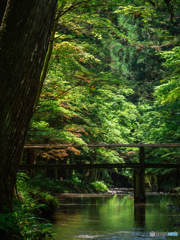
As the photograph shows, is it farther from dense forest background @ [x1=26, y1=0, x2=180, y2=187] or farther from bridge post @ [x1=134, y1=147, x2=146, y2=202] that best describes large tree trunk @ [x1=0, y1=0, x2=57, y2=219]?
bridge post @ [x1=134, y1=147, x2=146, y2=202]

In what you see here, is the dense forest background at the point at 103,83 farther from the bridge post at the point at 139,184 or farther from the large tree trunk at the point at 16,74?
the large tree trunk at the point at 16,74

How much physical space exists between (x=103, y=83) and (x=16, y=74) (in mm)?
8343

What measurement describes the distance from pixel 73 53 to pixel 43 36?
5.46m

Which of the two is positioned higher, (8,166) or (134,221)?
(8,166)

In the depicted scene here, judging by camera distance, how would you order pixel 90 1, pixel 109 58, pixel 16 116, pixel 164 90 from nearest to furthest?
pixel 16 116 → pixel 90 1 → pixel 164 90 → pixel 109 58

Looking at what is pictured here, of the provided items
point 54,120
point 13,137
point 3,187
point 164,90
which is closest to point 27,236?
point 3,187

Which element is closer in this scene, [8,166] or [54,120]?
[8,166]

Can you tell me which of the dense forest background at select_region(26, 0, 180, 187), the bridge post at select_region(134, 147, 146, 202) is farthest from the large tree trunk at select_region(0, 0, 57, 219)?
the bridge post at select_region(134, 147, 146, 202)

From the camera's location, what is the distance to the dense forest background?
7.86 m

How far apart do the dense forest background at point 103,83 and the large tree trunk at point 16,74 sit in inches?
144

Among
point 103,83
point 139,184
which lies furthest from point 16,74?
point 103,83

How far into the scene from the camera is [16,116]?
9.16ft

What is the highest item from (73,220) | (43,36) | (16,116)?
(43,36)

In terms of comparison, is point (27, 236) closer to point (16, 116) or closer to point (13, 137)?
point (13, 137)
